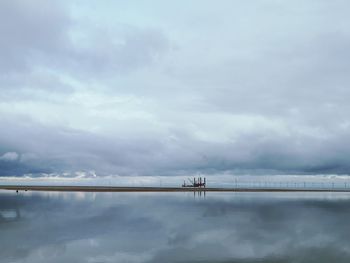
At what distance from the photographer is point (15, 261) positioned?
3034cm

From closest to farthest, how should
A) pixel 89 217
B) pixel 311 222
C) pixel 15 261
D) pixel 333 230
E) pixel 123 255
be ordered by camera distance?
pixel 15 261
pixel 123 255
pixel 333 230
pixel 311 222
pixel 89 217

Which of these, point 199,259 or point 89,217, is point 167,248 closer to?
point 199,259

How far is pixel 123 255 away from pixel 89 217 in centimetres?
3031

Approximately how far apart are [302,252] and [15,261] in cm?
2528

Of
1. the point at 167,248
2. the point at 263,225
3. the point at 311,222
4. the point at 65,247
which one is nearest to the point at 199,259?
the point at 167,248

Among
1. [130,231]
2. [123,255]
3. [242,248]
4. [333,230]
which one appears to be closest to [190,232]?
[130,231]

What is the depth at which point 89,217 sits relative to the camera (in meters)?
61.6

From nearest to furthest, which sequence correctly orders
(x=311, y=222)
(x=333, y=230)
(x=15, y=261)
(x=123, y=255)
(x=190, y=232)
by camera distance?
(x=15, y=261), (x=123, y=255), (x=190, y=232), (x=333, y=230), (x=311, y=222)

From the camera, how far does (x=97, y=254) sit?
33.3 m

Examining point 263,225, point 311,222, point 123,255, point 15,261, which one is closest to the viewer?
point 15,261

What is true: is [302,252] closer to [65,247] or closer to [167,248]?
[167,248]

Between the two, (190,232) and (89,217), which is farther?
(89,217)

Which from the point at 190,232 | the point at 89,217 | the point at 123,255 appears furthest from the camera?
the point at 89,217

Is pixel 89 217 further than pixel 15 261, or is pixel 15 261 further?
pixel 89 217
